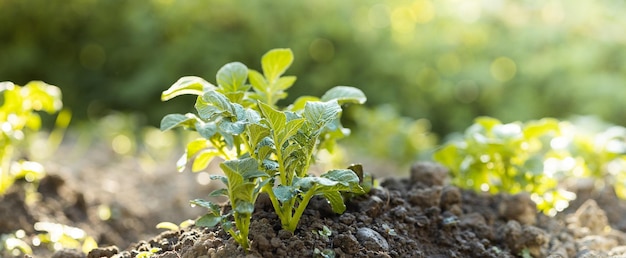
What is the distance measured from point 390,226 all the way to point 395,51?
405cm

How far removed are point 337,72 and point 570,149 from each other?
2.88m

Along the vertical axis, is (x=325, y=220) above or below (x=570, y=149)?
below

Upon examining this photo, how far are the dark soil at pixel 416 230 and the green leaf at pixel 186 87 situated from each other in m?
0.34

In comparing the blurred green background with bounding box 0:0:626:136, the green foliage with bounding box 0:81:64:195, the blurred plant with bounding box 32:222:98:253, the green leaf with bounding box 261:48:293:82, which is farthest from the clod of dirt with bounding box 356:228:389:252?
the blurred green background with bounding box 0:0:626:136

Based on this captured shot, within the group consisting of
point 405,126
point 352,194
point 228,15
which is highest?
point 228,15

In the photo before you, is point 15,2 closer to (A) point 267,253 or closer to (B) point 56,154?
(B) point 56,154

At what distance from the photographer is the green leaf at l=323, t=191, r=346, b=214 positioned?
1.74m

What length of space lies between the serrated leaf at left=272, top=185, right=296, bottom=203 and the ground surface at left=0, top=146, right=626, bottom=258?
0.47 feet

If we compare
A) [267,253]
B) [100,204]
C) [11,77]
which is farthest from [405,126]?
[11,77]

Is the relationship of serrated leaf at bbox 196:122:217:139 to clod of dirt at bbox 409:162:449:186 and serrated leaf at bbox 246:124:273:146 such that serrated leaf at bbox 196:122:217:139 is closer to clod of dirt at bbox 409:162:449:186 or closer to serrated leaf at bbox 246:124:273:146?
serrated leaf at bbox 246:124:273:146

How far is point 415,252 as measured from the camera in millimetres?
1847

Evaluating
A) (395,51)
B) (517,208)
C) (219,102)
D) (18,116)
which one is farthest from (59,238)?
(395,51)

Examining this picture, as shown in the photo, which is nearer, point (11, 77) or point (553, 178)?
point (553, 178)

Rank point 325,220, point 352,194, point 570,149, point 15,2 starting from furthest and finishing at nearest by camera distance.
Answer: point 15,2 < point 570,149 < point 352,194 < point 325,220
